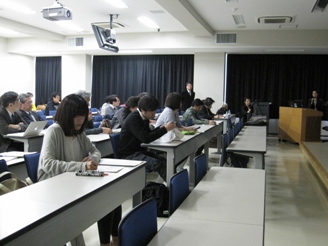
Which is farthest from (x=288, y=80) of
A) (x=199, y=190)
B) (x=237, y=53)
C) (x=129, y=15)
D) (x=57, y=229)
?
(x=57, y=229)

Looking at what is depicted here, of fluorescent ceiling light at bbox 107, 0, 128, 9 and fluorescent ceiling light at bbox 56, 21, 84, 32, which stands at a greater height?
fluorescent ceiling light at bbox 56, 21, 84, 32

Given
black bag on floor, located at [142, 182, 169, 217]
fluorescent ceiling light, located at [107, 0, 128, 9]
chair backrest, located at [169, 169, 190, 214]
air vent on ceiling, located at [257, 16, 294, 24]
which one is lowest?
black bag on floor, located at [142, 182, 169, 217]

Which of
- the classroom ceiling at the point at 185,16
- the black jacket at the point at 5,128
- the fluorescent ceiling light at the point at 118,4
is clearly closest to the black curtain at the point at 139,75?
the classroom ceiling at the point at 185,16

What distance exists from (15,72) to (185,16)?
8.03 m

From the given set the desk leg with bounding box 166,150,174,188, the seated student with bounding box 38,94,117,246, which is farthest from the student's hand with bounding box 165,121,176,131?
the seated student with bounding box 38,94,117,246

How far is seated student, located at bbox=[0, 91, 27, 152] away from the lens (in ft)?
14.7

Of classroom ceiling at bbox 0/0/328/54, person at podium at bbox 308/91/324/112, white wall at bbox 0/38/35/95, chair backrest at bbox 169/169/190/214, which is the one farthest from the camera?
white wall at bbox 0/38/35/95

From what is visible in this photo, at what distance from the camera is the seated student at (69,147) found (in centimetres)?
245

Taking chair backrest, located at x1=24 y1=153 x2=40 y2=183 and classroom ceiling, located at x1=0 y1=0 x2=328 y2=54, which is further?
classroom ceiling, located at x1=0 y1=0 x2=328 y2=54

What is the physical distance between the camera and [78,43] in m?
11.4

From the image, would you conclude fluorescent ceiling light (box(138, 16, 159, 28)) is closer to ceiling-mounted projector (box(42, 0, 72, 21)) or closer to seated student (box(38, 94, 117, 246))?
ceiling-mounted projector (box(42, 0, 72, 21))

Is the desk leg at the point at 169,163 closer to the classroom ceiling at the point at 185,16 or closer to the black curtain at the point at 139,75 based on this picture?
the classroom ceiling at the point at 185,16

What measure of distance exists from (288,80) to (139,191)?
10262mm

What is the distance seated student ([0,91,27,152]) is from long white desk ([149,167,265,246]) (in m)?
2.86
